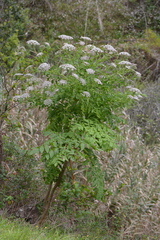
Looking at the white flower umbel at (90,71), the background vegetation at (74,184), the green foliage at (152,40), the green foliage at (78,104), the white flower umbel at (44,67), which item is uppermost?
the white flower umbel at (90,71)

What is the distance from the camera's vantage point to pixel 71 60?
3652 millimetres

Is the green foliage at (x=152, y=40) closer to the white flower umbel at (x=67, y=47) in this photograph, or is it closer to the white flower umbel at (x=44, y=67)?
the white flower umbel at (x=67, y=47)

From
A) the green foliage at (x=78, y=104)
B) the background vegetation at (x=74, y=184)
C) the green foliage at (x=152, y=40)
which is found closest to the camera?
the green foliage at (x=78, y=104)

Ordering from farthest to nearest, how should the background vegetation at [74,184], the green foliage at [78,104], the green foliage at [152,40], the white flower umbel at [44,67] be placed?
the green foliage at [152,40]
the background vegetation at [74,184]
the white flower umbel at [44,67]
the green foliage at [78,104]

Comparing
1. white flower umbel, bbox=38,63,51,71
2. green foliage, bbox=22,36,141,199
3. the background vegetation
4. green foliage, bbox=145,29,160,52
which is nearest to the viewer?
green foliage, bbox=22,36,141,199

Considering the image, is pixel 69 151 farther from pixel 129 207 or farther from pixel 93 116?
pixel 129 207

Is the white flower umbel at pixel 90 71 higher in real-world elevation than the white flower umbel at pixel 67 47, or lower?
lower

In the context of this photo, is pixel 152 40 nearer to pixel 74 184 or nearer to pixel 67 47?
pixel 74 184

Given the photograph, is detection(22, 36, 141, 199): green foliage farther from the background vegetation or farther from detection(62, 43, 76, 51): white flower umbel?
the background vegetation

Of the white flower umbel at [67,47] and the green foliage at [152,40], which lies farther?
the green foliage at [152,40]

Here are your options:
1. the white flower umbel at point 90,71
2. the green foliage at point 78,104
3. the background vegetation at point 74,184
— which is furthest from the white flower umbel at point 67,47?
the white flower umbel at point 90,71

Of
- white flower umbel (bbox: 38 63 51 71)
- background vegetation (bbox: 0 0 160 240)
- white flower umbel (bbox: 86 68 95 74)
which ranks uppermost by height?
white flower umbel (bbox: 86 68 95 74)

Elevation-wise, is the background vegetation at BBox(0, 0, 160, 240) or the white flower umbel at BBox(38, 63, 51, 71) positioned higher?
the white flower umbel at BBox(38, 63, 51, 71)

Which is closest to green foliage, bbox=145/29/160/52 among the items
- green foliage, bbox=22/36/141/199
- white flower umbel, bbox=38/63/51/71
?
green foliage, bbox=22/36/141/199
